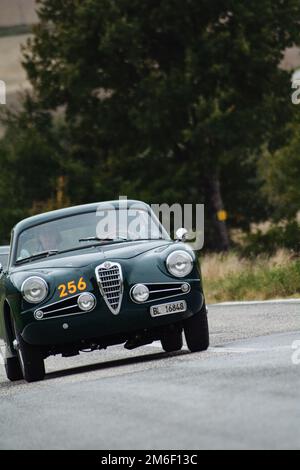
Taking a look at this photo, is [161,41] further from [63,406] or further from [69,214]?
[63,406]

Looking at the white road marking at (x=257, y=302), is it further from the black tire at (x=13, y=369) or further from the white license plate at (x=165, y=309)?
the white license plate at (x=165, y=309)

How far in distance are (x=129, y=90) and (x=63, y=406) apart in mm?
39341

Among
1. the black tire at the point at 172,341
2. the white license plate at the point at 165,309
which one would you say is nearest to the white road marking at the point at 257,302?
the black tire at the point at 172,341

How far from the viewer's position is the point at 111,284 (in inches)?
468

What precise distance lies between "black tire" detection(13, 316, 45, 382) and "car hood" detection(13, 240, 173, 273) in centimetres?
Answer: 71

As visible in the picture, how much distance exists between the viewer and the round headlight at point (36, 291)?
11.9 metres

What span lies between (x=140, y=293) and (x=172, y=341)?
1.48 metres

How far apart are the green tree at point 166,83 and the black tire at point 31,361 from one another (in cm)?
3213

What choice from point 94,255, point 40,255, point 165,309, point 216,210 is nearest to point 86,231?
point 40,255

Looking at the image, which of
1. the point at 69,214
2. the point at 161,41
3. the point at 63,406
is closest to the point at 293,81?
the point at 161,41

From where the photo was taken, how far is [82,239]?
13.0 meters

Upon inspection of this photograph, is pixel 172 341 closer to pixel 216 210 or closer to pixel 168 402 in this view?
pixel 168 402

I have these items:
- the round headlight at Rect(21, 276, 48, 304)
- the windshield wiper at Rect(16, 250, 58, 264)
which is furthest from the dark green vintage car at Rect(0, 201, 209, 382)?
the windshield wiper at Rect(16, 250, 58, 264)

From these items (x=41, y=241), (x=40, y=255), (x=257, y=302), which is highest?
(x=41, y=241)
